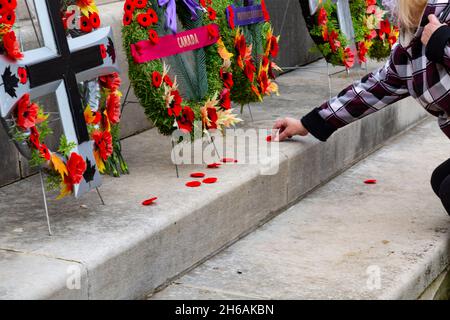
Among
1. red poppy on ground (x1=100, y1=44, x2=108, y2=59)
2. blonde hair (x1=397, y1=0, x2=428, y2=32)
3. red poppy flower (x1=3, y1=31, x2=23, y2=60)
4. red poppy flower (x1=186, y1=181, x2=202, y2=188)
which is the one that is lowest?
red poppy flower (x1=186, y1=181, x2=202, y2=188)

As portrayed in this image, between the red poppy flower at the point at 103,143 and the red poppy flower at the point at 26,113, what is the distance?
44cm

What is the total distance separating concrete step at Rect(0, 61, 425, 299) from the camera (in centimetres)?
323

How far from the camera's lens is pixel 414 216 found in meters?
4.43

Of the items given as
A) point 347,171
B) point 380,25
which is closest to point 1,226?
point 347,171

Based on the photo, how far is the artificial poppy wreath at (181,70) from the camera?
4172 mm

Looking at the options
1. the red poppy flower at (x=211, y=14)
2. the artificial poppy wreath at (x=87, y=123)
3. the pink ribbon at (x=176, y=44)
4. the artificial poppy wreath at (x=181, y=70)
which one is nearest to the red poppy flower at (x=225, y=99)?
the artificial poppy wreath at (x=181, y=70)

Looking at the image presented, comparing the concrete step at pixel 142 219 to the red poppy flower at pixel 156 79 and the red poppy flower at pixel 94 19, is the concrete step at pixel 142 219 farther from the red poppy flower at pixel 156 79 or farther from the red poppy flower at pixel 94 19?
the red poppy flower at pixel 94 19

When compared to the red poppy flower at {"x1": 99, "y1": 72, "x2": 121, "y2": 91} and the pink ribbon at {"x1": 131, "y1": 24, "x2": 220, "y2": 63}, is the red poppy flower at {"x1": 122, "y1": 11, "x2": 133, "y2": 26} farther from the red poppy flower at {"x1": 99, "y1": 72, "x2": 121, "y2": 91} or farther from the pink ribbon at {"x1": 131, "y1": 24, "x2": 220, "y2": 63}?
the red poppy flower at {"x1": 99, "y1": 72, "x2": 121, "y2": 91}

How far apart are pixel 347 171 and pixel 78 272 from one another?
2.37 m

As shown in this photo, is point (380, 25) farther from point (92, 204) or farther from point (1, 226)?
point (1, 226)

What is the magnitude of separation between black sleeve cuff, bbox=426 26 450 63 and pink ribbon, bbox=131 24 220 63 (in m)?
1.12

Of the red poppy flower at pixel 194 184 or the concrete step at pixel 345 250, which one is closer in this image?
the concrete step at pixel 345 250

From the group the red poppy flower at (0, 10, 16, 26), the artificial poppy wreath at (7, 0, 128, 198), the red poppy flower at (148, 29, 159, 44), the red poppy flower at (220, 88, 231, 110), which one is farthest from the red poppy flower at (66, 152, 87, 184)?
the red poppy flower at (220, 88, 231, 110)
